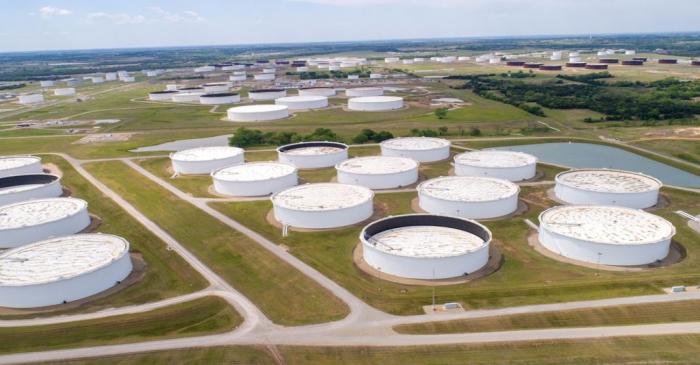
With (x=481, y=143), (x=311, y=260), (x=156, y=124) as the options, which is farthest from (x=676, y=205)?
(x=156, y=124)

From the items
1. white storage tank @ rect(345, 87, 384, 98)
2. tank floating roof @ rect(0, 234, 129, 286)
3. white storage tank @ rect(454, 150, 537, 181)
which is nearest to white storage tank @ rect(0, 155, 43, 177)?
tank floating roof @ rect(0, 234, 129, 286)

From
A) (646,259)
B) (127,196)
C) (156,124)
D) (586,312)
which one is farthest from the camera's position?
(156,124)

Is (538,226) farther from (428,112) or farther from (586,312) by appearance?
(428,112)

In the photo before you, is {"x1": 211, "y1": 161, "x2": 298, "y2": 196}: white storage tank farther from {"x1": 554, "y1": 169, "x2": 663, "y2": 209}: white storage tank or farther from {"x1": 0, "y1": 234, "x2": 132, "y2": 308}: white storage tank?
{"x1": 554, "y1": 169, "x2": 663, "y2": 209}: white storage tank

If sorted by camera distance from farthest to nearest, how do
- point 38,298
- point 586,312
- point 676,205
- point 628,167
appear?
point 628,167, point 676,205, point 38,298, point 586,312

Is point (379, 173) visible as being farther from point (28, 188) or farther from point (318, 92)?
point (318, 92)

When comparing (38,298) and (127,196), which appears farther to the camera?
(127,196)

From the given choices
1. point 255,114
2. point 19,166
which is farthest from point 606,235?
point 255,114

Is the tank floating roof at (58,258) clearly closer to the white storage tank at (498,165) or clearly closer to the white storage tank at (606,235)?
the white storage tank at (606,235)
